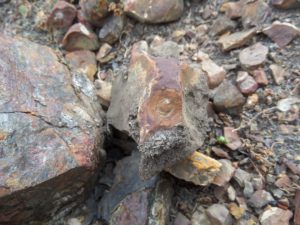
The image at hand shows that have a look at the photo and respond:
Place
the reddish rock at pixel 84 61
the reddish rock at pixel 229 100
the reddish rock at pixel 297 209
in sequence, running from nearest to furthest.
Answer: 1. the reddish rock at pixel 297 209
2. the reddish rock at pixel 229 100
3. the reddish rock at pixel 84 61

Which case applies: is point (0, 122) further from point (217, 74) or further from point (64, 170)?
point (217, 74)

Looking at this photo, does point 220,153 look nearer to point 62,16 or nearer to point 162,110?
point 162,110

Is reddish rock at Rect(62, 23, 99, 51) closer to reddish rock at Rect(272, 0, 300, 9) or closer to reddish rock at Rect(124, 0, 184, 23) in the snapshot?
reddish rock at Rect(124, 0, 184, 23)

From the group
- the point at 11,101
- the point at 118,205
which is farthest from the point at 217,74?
the point at 11,101

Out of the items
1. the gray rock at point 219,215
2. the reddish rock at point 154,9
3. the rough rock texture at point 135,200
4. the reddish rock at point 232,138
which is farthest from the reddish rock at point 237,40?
the gray rock at point 219,215

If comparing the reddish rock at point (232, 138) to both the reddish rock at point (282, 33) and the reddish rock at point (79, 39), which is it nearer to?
the reddish rock at point (282, 33)

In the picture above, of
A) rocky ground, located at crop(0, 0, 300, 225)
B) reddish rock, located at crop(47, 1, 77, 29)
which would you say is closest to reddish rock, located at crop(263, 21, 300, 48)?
rocky ground, located at crop(0, 0, 300, 225)
